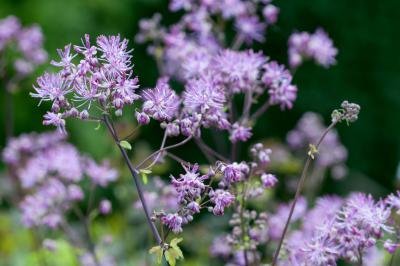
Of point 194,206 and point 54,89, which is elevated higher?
point 54,89

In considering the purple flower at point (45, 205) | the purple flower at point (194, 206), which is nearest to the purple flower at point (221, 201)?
the purple flower at point (194, 206)

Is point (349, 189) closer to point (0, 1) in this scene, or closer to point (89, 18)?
point (89, 18)

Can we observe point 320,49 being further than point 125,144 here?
Yes

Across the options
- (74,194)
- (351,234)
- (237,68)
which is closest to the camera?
(351,234)

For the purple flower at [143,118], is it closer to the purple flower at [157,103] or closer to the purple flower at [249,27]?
the purple flower at [157,103]

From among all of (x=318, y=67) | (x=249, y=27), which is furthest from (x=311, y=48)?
(x=318, y=67)

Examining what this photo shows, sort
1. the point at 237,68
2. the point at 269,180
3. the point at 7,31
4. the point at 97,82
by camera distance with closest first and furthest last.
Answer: the point at 97,82
the point at 269,180
the point at 237,68
the point at 7,31

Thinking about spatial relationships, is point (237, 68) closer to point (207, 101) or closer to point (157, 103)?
point (207, 101)

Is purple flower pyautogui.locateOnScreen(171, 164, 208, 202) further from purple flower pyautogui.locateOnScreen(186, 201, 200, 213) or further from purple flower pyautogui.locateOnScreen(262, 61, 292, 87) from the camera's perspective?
purple flower pyautogui.locateOnScreen(262, 61, 292, 87)

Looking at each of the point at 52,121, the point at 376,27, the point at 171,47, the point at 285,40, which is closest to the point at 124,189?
the point at 171,47
